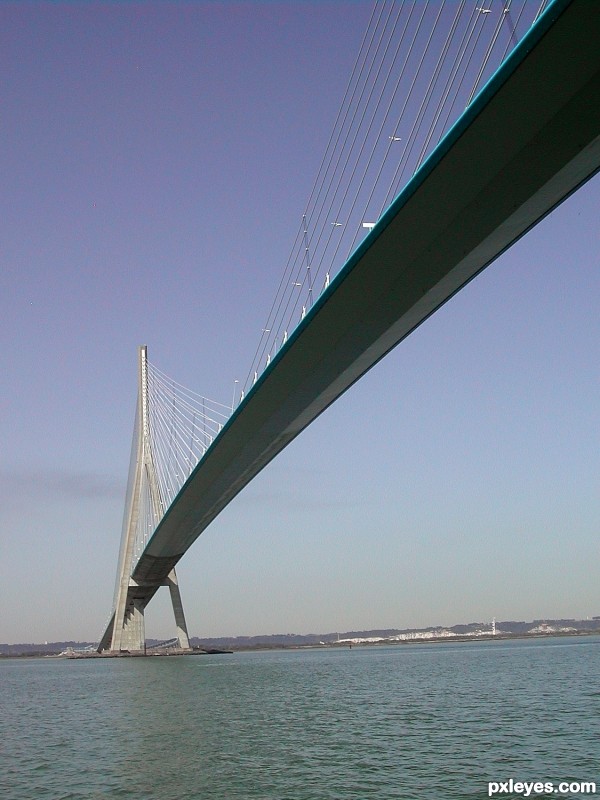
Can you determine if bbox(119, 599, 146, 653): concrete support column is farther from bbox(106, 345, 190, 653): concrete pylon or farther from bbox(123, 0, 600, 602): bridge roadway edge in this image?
bbox(123, 0, 600, 602): bridge roadway edge

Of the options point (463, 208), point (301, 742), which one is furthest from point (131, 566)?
point (463, 208)

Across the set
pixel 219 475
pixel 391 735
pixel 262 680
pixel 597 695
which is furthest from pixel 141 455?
pixel 391 735

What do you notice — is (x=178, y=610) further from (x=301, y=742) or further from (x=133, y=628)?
(x=301, y=742)

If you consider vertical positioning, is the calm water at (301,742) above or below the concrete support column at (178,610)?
below

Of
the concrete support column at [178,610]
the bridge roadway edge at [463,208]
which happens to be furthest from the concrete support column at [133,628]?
the bridge roadway edge at [463,208]

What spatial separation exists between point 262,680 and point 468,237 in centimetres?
1973

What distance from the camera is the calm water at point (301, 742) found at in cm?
927

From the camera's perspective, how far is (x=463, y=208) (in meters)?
11.8

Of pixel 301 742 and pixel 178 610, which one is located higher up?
pixel 178 610

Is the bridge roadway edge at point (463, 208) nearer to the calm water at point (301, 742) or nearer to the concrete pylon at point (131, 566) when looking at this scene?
the calm water at point (301, 742)

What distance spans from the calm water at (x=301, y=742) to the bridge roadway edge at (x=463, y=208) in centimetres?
720

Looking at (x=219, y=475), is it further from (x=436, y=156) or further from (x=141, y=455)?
(x=436, y=156)

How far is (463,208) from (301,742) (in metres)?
8.03

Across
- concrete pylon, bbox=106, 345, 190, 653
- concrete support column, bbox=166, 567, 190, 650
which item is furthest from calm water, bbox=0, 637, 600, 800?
concrete support column, bbox=166, 567, 190, 650
